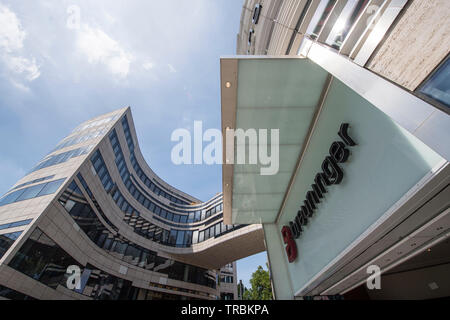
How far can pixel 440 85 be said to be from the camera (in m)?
2.06

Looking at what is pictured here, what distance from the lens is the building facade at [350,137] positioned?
7.63ft

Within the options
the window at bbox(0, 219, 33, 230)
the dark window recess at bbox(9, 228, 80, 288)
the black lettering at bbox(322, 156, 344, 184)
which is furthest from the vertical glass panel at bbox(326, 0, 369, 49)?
the window at bbox(0, 219, 33, 230)

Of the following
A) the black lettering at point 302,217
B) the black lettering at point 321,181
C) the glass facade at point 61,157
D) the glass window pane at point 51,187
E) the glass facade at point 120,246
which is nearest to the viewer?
the black lettering at point 321,181

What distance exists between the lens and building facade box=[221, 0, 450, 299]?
91.5 inches

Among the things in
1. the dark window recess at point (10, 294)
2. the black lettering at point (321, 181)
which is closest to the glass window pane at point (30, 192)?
the dark window recess at point (10, 294)

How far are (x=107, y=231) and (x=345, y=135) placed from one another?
23372mm

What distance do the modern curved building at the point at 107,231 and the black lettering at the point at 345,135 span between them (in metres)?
18.5

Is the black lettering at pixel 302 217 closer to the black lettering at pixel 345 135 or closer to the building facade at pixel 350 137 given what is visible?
the building facade at pixel 350 137

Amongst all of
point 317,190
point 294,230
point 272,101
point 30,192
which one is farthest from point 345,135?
point 30,192

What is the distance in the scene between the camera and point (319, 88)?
16.8 feet

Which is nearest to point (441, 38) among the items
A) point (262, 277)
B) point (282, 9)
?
point (282, 9)

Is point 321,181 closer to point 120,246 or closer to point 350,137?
point 350,137

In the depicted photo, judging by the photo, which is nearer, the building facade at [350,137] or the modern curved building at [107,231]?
the building facade at [350,137]
